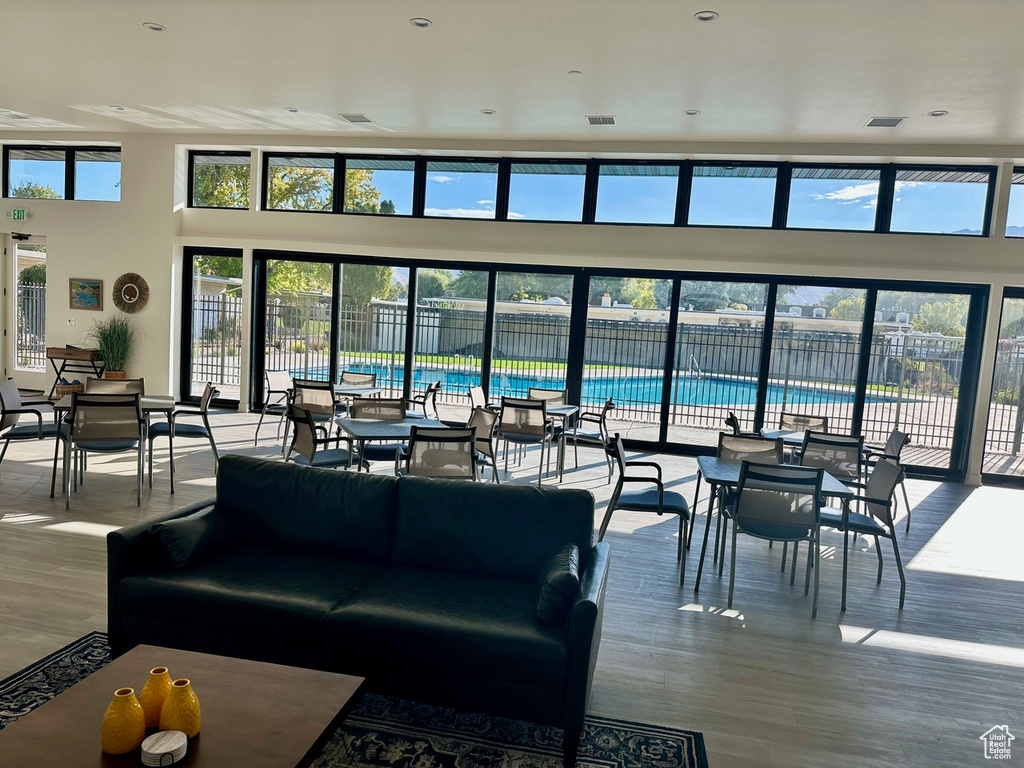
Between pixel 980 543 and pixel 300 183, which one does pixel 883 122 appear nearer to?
pixel 980 543

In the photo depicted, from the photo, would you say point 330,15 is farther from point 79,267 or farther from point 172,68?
point 79,267

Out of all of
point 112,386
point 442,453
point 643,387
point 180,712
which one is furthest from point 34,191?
point 180,712

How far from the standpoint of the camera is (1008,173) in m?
8.21

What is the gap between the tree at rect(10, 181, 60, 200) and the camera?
11.1 meters

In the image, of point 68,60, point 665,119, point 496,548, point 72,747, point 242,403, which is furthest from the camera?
point 242,403

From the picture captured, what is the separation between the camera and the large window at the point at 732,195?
888 cm

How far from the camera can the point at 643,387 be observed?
9.59 m

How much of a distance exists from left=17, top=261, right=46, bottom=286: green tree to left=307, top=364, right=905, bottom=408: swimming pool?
517cm

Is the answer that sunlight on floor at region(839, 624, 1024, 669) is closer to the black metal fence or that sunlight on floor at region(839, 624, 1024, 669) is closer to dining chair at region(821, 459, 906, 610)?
dining chair at region(821, 459, 906, 610)

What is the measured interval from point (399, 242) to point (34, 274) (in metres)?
6.55

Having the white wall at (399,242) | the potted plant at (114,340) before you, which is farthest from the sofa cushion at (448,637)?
the potted plant at (114,340)

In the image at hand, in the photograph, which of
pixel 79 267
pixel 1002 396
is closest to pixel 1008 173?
pixel 1002 396

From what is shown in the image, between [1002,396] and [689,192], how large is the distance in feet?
15.3

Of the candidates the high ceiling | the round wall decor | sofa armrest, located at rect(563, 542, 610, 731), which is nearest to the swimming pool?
the round wall decor
